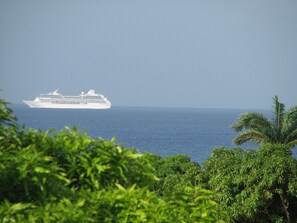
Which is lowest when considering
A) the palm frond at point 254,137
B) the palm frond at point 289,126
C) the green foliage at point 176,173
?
the green foliage at point 176,173

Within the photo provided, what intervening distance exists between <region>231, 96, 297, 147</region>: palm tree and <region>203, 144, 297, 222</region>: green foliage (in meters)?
8.45

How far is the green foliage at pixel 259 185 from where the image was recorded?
1684 cm

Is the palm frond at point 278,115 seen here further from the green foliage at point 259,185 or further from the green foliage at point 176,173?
the green foliage at point 259,185

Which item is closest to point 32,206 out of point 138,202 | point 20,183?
point 20,183

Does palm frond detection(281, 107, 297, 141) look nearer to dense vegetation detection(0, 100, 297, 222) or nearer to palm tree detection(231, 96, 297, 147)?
palm tree detection(231, 96, 297, 147)

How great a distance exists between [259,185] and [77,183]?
39.5 ft

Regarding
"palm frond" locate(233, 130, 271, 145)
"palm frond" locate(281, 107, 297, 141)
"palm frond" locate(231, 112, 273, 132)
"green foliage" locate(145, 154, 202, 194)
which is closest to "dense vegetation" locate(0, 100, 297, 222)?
"green foliage" locate(145, 154, 202, 194)

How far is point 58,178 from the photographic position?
17.1 feet

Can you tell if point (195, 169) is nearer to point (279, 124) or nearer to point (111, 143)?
point (279, 124)

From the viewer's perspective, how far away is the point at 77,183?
18.2 feet

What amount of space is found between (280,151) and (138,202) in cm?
1353

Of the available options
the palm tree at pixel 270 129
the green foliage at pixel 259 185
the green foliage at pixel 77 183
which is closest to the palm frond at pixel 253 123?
the palm tree at pixel 270 129

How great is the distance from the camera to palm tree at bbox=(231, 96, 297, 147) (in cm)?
2748

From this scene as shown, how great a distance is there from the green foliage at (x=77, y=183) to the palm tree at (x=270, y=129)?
2164 centimetres
